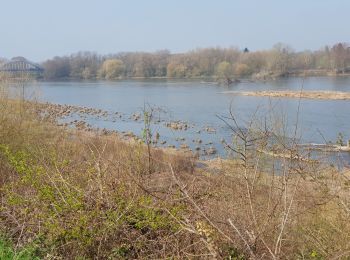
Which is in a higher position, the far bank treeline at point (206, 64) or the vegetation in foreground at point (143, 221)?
the far bank treeline at point (206, 64)

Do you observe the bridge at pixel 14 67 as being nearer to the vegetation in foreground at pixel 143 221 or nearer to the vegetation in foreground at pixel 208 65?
the vegetation in foreground at pixel 143 221

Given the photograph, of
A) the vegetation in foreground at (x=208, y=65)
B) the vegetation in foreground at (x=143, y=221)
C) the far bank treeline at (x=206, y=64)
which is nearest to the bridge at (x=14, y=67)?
the vegetation in foreground at (x=143, y=221)

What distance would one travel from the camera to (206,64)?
81.8 meters

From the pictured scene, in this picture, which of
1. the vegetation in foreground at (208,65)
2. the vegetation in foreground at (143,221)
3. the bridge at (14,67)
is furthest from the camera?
the vegetation in foreground at (208,65)

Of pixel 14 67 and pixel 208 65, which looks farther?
pixel 208 65

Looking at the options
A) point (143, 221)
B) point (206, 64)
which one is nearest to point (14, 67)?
point (143, 221)

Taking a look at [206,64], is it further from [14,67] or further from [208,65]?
[14,67]

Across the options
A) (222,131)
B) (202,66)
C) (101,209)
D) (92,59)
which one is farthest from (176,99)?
(92,59)

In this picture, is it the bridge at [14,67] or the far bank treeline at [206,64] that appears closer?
the bridge at [14,67]

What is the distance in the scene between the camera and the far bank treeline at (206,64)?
72.8m

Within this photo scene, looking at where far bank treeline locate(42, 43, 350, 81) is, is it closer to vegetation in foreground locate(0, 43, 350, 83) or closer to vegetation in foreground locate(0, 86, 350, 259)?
vegetation in foreground locate(0, 43, 350, 83)

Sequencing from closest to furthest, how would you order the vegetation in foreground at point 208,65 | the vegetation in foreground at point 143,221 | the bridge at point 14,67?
the vegetation in foreground at point 143,221 → the bridge at point 14,67 → the vegetation in foreground at point 208,65

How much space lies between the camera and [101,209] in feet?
12.4

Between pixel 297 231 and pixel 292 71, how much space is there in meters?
69.7
